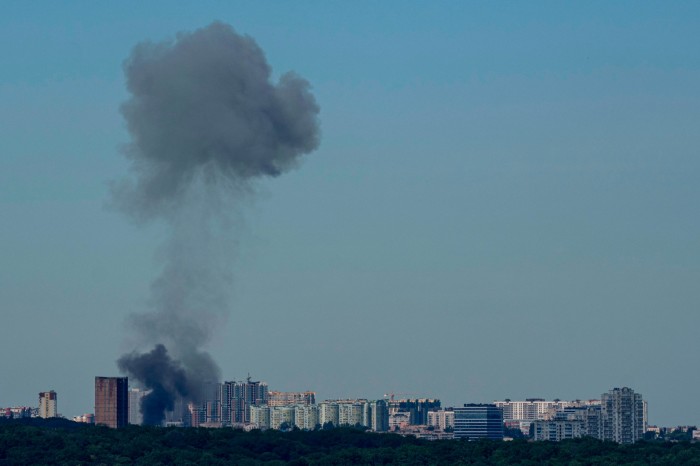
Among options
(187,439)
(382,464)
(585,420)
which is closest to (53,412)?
(585,420)

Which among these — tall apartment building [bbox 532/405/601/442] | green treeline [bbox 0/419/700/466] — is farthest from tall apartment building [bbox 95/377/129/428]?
tall apartment building [bbox 532/405/601/442]

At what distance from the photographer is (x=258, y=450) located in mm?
109375

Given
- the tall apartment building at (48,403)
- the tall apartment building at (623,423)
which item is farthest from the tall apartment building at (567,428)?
the tall apartment building at (48,403)

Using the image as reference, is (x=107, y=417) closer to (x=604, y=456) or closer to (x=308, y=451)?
(x=308, y=451)

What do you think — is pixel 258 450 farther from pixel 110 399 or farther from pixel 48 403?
pixel 48 403

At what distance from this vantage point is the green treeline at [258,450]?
9731 cm

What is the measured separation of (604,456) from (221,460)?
26.4 metres

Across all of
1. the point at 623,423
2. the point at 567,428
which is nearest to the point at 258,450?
the point at 567,428

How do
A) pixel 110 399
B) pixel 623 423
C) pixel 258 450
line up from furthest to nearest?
pixel 623 423 < pixel 110 399 < pixel 258 450

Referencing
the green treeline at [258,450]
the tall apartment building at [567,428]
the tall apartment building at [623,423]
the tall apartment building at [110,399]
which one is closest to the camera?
the green treeline at [258,450]

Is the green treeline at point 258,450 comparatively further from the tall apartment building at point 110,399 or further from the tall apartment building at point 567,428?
the tall apartment building at point 567,428

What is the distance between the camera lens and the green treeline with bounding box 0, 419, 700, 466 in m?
97.3

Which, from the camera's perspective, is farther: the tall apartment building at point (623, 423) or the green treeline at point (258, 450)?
the tall apartment building at point (623, 423)

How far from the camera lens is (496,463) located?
324 ft
